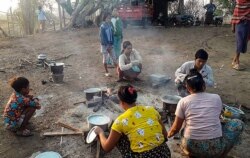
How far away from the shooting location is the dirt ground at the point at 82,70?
14.5ft

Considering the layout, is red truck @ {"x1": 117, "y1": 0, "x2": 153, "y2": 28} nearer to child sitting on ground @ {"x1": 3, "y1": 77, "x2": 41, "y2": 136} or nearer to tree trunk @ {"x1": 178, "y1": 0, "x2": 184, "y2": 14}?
tree trunk @ {"x1": 178, "y1": 0, "x2": 184, "y2": 14}

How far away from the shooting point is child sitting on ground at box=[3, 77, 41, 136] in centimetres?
443

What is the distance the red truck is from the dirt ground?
42.6 inches

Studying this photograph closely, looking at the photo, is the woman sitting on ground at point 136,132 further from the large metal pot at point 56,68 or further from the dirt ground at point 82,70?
the large metal pot at point 56,68

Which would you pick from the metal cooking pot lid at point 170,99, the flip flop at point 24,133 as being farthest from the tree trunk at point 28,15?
the metal cooking pot lid at point 170,99

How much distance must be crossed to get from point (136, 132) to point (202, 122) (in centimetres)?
99

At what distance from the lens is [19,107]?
4.49 metres

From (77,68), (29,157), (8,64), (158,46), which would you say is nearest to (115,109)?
(29,157)

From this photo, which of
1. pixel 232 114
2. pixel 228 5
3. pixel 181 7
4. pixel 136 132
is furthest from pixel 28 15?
pixel 136 132

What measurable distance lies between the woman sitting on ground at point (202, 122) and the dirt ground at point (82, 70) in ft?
2.16

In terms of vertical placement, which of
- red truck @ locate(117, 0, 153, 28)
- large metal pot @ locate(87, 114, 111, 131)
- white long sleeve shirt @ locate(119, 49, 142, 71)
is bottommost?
large metal pot @ locate(87, 114, 111, 131)

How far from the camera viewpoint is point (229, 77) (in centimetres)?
755

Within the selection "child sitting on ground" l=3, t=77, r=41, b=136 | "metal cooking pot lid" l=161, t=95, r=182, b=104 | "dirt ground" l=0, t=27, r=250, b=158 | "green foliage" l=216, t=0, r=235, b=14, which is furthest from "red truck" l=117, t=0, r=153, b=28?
"child sitting on ground" l=3, t=77, r=41, b=136

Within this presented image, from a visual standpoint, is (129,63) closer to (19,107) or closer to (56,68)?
(56,68)
